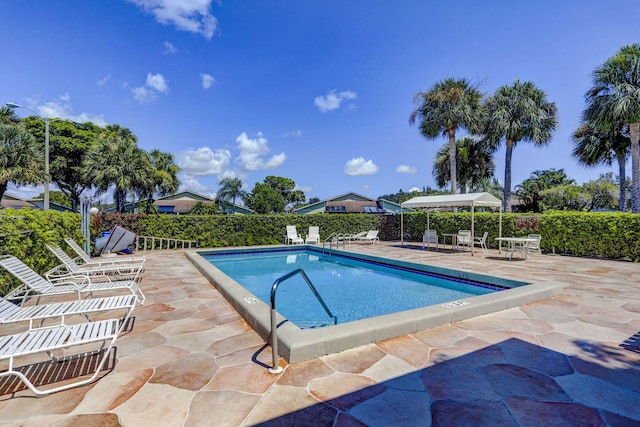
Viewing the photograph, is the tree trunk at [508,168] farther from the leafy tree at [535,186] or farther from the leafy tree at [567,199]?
the leafy tree at [535,186]

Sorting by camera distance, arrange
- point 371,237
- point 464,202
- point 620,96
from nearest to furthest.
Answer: point 464,202
point 620,96
point 371,237

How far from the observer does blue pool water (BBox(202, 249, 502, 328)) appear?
5.97m

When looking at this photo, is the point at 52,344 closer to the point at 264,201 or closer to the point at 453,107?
the point at 453,107

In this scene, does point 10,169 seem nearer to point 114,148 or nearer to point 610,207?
point 114,148

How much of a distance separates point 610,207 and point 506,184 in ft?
48.8

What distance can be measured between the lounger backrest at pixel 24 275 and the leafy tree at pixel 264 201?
34.6 metres

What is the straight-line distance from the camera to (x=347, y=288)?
25.4 ft

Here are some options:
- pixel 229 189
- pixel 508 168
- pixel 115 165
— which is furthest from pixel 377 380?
pixel 229 189

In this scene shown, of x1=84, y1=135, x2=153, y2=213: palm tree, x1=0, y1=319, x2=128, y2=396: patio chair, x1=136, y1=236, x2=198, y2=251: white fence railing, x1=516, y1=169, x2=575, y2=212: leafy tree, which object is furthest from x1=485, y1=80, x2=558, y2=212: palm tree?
x1=84, y1=135, x2=153, y2=213: palm tree

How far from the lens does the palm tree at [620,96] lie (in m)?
13.2

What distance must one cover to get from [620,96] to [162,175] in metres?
30.9

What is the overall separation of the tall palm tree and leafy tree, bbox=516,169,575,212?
3209 cm

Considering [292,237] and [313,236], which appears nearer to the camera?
[292,237]

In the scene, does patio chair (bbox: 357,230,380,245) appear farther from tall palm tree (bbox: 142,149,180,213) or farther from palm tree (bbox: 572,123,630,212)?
tall palm tree (bbox: 142,149,180,213)
